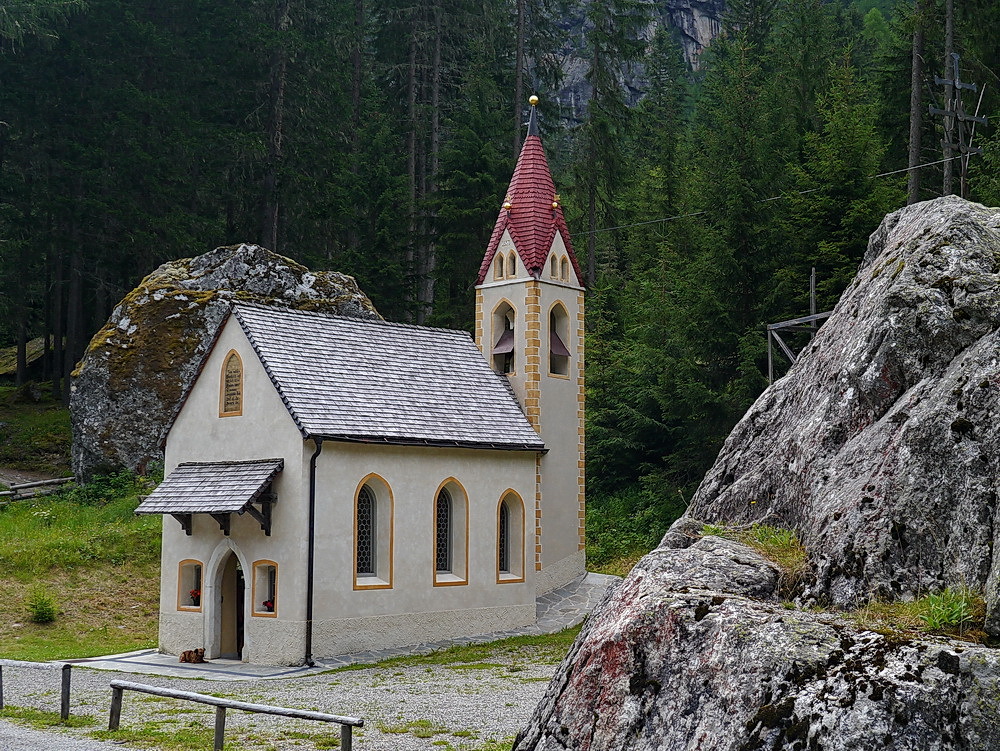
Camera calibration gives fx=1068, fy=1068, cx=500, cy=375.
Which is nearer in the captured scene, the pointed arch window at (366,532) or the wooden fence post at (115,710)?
the wooden fence post at (115,710)

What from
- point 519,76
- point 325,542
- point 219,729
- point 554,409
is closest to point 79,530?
point 325,542

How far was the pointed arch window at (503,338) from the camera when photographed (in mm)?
27531

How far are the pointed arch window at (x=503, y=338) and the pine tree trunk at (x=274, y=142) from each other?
16.5 meters

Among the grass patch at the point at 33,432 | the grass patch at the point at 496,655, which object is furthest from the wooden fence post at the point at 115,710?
the grass patch at the point at 33,432

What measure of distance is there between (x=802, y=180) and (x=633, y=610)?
2603 centimetres

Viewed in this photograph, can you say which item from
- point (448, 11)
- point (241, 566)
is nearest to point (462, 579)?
point (241, 566)

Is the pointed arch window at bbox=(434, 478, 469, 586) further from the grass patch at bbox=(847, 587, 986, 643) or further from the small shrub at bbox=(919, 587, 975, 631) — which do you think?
the small shrub at bbox=(919, 587, 975, 631)

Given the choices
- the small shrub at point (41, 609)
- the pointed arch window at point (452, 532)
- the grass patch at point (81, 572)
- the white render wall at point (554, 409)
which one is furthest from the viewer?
the white render wall at point (554, 409)

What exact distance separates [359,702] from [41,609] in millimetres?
11167

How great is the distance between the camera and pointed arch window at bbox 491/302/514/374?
2753 centimetres

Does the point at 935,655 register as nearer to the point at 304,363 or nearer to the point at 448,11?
the point at 304,363

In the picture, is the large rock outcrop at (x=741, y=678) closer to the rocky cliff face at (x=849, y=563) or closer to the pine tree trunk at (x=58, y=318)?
the rocky cliff face at (x=849, y=563)

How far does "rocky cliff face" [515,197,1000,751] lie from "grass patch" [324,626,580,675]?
35.3 feet

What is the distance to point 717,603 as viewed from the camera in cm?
744
